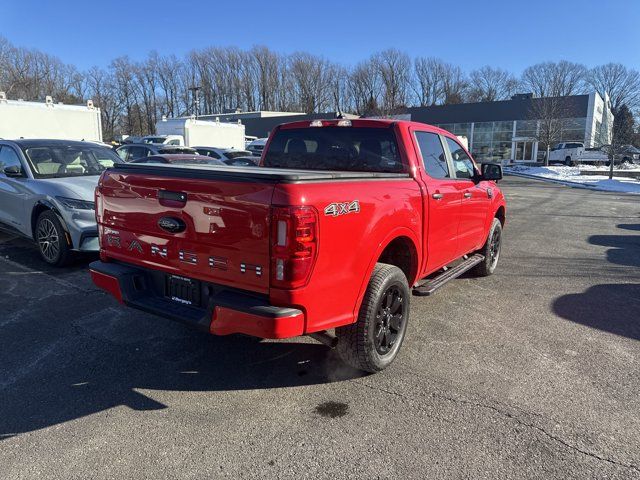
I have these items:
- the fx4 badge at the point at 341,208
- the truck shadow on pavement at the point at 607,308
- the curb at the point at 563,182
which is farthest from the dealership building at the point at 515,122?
the fx4 badge at the point at 341,208

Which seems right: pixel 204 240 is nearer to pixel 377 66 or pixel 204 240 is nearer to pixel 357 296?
pixel 357 296

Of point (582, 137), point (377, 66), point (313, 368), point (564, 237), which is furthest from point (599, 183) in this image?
point (377, 66)

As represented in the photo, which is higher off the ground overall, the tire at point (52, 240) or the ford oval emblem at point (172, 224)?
the ford oval emblem at point (172, 224)

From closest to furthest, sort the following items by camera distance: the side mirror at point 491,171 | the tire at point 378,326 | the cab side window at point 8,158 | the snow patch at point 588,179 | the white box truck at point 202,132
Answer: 1. the tire at point 378,326
2. the side mirror at point 491,171
3. the cab side window at point 8,158
4. the snow patch at point 588,179
5. the white box truck at point 202,132

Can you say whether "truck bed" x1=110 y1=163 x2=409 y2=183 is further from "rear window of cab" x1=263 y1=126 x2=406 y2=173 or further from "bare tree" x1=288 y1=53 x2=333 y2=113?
"bare tree" x1=288 y1=53 x2=333 y2=113

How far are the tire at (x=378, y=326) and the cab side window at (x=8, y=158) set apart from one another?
599cm

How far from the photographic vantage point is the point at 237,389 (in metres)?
3.42

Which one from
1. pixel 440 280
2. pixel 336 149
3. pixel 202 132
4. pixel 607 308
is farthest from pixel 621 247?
pixel 202 132

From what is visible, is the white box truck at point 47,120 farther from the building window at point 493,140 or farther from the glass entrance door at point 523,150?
the glass entrance door at point 523,150

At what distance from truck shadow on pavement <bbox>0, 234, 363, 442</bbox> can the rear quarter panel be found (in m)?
0.84

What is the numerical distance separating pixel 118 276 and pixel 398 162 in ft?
8.17

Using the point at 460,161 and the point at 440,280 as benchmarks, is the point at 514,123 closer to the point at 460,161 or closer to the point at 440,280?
the point at 460,161

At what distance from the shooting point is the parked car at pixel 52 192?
605 centimetres

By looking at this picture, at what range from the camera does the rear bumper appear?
279cm
